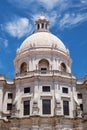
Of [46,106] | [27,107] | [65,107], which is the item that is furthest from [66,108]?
[27,107]

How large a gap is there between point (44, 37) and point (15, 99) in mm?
15940

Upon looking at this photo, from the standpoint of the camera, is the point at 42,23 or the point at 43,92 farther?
the point at 42,23

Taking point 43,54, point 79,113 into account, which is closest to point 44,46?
point 43,54

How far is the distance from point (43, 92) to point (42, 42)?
41.5 ft

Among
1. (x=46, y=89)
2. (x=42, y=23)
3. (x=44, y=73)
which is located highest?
(x=42, y=23)

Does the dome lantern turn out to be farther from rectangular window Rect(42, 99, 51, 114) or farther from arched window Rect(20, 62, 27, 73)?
rectangular window Rect(42, 99, 51, 114)

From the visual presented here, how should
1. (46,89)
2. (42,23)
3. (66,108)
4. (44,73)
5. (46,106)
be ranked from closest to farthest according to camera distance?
(46,106), (66,108), (46,89), (44,73), (42,23)

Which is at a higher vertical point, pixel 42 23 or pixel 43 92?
pixel 42 23

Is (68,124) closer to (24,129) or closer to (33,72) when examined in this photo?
(24,129)

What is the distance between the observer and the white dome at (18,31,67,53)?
62250 mm

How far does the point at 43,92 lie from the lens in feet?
180

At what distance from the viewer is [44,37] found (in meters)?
64.2

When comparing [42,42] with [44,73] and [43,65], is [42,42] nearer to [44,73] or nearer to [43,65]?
[43,65]

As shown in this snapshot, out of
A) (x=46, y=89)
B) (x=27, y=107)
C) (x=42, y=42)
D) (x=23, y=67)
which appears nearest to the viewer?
(x=27, y=107)
